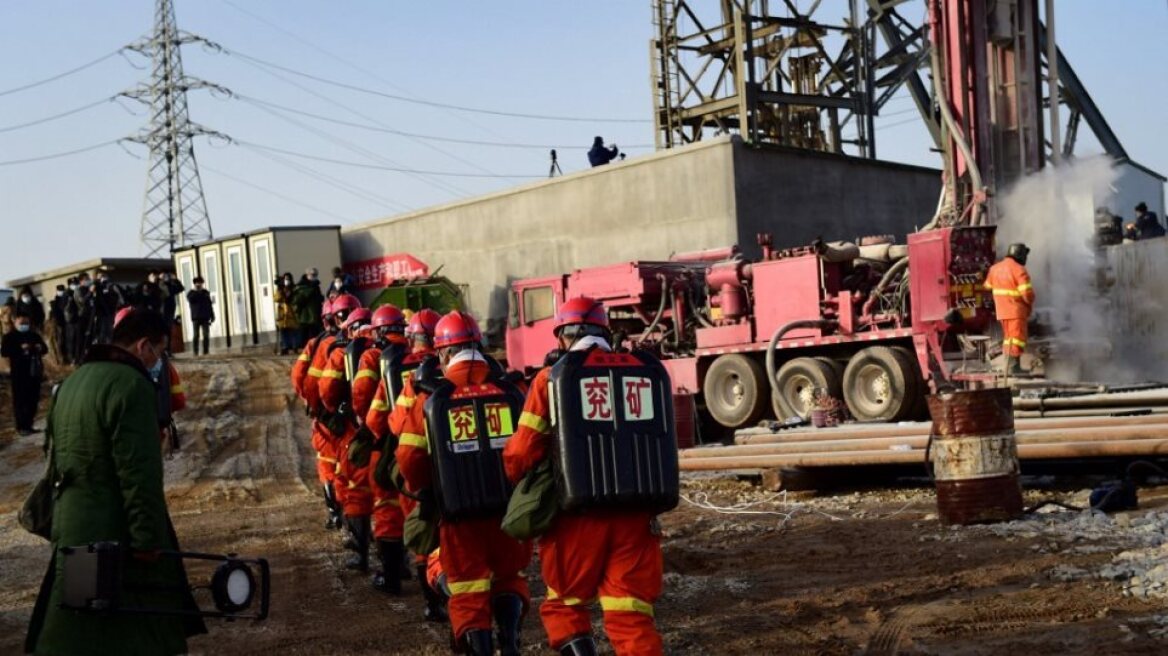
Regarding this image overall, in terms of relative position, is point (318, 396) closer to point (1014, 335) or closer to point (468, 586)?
point (468, 586)

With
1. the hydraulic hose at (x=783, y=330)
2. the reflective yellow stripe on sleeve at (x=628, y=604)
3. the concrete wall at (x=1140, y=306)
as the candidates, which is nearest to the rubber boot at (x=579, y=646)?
the reflective yellow stripe on sleeve at (x=628, y=604)

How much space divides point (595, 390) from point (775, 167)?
72.8 ft

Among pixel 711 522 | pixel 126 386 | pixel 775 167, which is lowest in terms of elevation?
pixel 711 522

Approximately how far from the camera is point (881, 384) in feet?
55.5

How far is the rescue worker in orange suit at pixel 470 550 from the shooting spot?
6.34 m

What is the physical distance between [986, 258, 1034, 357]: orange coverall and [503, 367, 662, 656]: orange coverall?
10.8 meters

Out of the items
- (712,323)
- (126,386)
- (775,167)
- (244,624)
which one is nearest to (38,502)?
(126,386)

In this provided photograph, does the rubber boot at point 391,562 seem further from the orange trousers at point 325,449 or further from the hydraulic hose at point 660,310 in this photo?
the hydraulic hose at point 660,310

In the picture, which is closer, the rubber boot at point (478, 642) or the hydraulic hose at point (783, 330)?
the rubber boot at point (478, 642)

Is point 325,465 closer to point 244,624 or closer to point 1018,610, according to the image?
point 244,624

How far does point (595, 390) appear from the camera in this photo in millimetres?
5531

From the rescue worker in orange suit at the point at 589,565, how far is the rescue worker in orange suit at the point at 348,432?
13.9ft

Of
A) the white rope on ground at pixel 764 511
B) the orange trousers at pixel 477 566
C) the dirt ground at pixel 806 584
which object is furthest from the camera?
the white rope on ground at pixel 764 511

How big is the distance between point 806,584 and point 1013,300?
7.86 m
